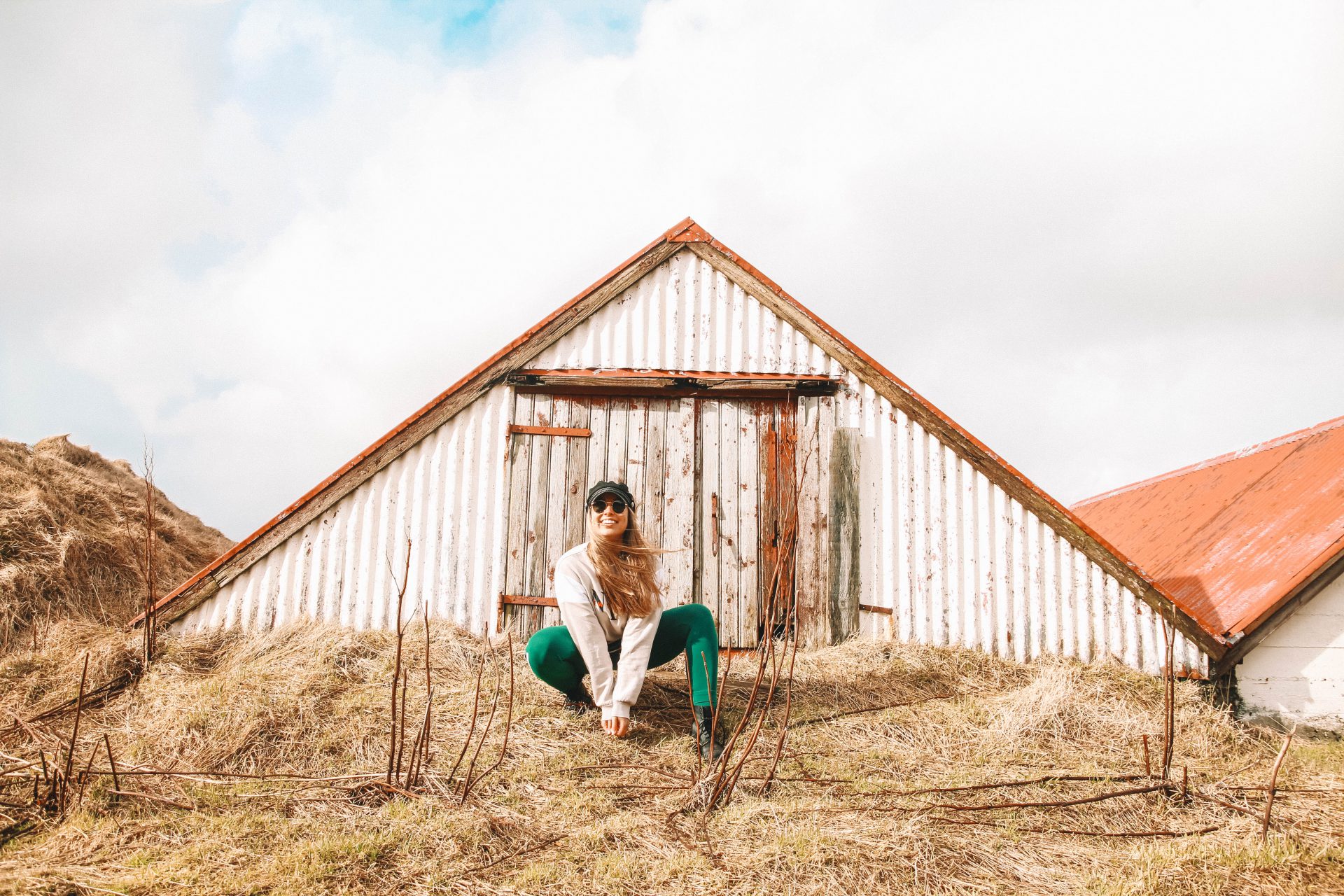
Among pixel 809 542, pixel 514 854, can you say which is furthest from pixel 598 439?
pixel 514 854

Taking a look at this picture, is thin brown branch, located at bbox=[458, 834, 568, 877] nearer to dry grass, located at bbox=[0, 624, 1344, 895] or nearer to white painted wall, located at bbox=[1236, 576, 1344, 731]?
dry grass, located at bbox=[0, 624, 1344, 895]

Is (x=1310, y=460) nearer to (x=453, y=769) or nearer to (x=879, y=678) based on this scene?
(x=879, y=678)

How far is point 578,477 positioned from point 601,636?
105 inches

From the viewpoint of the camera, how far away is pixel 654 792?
4078 mm

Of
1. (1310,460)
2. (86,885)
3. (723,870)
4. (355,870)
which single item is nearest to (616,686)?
(723,870)

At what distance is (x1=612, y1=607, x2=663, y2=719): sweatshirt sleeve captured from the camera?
4324 mm

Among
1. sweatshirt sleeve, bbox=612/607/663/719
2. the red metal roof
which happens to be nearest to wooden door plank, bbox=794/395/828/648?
sweatshirt sleeve, bbox=612/607/663/719

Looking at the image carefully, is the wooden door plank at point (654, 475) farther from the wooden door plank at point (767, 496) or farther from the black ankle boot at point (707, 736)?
the black ankle boot at point (707, 736)

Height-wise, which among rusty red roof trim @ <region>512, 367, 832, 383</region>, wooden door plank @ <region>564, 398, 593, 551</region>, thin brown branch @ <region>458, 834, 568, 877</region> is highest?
rusty red roof trim @ <region>512, 367, 832, 383</region>

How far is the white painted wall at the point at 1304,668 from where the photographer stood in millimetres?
6195

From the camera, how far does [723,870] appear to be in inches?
129

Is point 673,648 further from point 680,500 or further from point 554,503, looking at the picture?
point 554,503

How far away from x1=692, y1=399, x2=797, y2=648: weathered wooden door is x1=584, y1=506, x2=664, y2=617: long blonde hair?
221 cm

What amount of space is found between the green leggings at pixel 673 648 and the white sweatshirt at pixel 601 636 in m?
0.18
